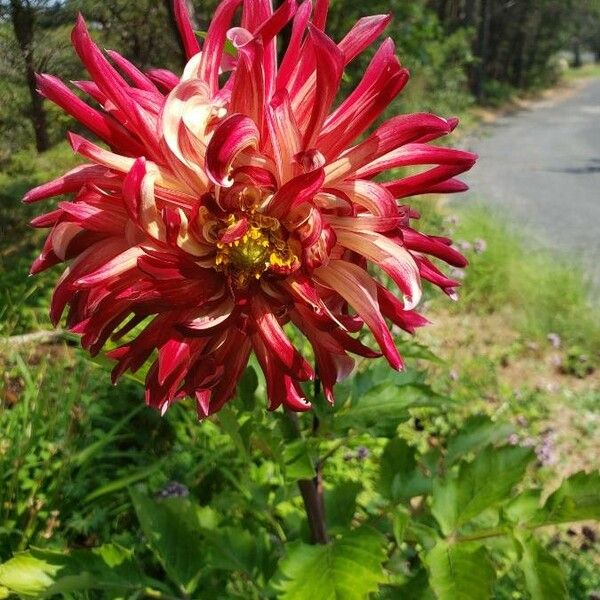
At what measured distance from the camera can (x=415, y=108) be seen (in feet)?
42.8

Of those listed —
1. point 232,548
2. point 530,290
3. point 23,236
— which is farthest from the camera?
point 530,290

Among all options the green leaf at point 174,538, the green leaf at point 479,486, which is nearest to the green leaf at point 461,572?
the green leaf at point 479,486

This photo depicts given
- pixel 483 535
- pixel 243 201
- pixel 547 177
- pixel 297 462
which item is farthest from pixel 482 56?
pixel 243 201

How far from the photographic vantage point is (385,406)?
1674 mm

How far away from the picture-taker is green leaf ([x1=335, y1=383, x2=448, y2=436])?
1611mm

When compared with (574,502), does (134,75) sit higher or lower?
higher

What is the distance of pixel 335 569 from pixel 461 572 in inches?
12.3

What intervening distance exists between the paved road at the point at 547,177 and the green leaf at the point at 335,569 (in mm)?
5935

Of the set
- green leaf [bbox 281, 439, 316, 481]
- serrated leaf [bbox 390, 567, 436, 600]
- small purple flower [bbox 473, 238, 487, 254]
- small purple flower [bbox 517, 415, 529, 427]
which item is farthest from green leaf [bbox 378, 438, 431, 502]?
small purple flower [bbox 473, 238, 487, 254]

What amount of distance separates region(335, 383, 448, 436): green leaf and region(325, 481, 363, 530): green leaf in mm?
410

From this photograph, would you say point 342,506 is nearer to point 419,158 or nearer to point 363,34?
point 419,158

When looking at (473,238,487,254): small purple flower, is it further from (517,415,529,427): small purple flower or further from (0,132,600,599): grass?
(517,415,529,427): small purple flower

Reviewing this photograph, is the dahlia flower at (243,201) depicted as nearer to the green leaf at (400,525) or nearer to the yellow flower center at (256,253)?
the yellow flower center at (256,253)

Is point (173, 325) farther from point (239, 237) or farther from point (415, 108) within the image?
point (415, 108)
